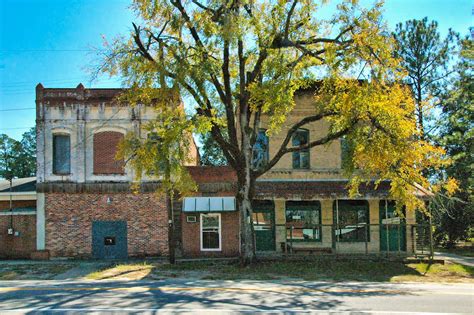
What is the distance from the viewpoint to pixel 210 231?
2334 cm

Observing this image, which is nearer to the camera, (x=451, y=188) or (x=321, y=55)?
(x=451, y=188)

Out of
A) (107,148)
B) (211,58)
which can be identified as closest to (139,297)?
(211,58)

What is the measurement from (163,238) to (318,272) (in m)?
8.58

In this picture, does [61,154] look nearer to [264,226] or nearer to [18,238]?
[18,238]

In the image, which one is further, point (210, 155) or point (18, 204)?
point (210, 155)

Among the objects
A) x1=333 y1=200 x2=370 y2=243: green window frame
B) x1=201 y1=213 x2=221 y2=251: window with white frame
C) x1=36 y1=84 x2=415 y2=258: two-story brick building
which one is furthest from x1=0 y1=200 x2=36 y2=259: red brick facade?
x1=333 y1=200 x2=370 y2=243: green window frame

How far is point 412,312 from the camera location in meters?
9.88

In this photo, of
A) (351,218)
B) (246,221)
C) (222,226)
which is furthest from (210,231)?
(351,218)

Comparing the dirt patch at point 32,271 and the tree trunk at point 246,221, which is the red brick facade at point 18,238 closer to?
the dirt patch at point 32,271

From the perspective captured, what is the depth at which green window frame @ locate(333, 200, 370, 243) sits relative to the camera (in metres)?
23.6

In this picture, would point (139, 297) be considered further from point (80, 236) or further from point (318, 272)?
point (80, 236)

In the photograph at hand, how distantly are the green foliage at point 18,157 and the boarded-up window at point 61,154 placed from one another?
31448 millimetres

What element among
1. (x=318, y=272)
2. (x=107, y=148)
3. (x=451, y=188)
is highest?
(x=107, y=148)

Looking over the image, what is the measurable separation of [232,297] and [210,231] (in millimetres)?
11819
